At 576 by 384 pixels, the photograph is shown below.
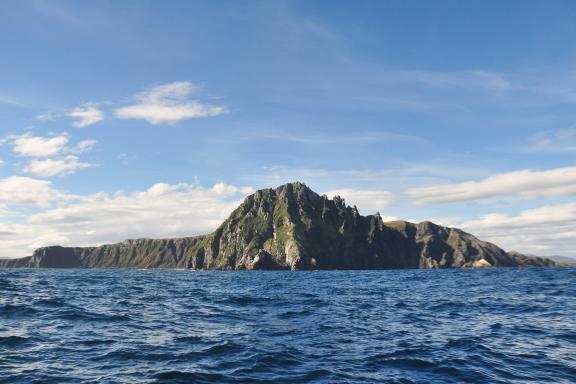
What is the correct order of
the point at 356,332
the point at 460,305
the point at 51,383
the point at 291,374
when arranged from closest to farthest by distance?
the point at 51,383, the point at 291,374, the point at 356,332, the point at 460,305

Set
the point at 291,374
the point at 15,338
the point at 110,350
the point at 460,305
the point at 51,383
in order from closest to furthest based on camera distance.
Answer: the point at 51,383, the point at 291,374, the point at 110,350, the point at 15,338, the point at 460,305

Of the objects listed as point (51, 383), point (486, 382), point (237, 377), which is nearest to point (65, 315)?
point (51, 383)

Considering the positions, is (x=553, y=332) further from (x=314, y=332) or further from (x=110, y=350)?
(x=110, y=350)

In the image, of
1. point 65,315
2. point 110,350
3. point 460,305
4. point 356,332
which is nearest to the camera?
point 110,350

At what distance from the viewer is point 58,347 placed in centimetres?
1964

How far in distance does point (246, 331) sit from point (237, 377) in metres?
9.53

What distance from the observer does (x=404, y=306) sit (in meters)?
36.8

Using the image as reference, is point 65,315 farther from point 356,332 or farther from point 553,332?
point 553,332

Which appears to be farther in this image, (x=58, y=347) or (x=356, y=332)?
(x=356, y=332)

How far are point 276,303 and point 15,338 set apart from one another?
23069 millimetres

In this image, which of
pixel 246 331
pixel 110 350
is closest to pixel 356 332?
pixel 246 331

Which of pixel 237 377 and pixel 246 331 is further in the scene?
pixel 246 331

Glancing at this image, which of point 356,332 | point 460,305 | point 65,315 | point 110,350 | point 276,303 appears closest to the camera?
point 110,350

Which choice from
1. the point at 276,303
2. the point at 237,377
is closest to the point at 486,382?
the point at 237,377
